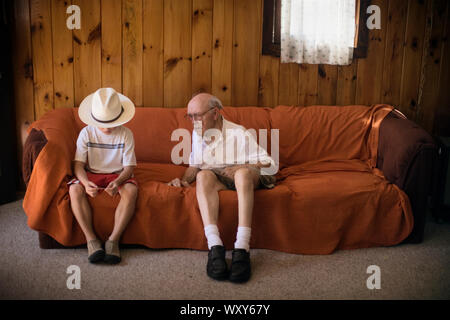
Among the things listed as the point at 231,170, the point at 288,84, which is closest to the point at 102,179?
the point at 231,170

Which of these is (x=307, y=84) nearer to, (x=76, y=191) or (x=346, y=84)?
(x=346, y=84)

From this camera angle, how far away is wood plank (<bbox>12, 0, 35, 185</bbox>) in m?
3.16

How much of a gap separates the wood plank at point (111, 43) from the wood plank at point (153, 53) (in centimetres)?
18

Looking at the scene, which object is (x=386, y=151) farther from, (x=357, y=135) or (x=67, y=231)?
(x=67, y=231)

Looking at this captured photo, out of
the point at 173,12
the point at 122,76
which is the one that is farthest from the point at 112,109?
the point at 173,12

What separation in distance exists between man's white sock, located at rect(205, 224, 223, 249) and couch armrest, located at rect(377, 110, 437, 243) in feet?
3.71

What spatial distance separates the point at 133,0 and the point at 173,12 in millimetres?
300

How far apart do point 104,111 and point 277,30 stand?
159 centimetres

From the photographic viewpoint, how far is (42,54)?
3211 millimetres

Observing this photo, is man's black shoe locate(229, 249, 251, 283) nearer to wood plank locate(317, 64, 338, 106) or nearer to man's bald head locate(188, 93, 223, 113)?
man's bald head locate(188, 93, 223, 113)

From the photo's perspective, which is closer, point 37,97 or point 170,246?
point 170,246

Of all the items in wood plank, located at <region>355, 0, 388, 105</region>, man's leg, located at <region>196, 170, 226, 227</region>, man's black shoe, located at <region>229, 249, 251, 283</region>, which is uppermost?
wood plank, located at <region>355, 0, 388, 105</region>

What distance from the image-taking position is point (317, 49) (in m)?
3.34

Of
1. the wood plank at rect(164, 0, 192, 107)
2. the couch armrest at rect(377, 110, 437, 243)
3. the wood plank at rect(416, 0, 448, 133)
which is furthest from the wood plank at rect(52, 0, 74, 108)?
the wood plank at rect(416, 0, 448, 133)
